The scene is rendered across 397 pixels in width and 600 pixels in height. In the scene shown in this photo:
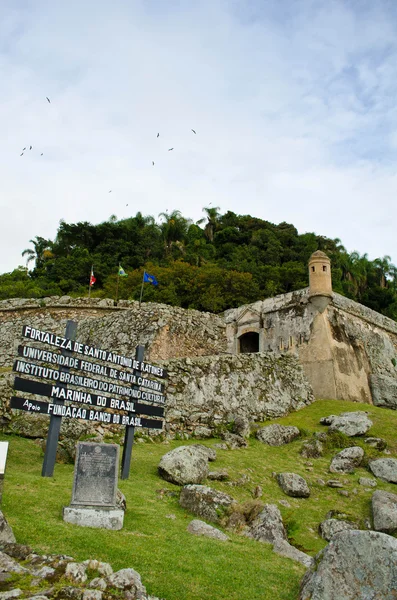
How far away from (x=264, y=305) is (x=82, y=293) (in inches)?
653

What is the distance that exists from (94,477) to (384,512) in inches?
223

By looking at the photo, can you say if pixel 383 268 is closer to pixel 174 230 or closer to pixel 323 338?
pixel 174 230

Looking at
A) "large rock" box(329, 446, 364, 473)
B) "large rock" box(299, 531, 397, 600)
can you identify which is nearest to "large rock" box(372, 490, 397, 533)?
"large rock" box(329, 446, 364, 473)

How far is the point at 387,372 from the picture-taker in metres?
24.0

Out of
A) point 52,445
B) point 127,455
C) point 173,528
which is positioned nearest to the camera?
point 173,528

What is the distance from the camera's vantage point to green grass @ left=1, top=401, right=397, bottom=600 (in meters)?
5.43

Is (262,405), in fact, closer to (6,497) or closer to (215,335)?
(215,335)

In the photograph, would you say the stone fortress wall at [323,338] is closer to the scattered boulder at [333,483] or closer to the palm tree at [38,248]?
the scattered boulder at [333,483]

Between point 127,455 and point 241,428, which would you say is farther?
point 241,428

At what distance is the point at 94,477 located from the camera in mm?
7090

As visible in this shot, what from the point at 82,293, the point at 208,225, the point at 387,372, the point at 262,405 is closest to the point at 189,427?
the point at 262,405

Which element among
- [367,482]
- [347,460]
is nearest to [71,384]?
[367,482]

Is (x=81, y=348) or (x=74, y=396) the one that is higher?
(x=81, y=348)

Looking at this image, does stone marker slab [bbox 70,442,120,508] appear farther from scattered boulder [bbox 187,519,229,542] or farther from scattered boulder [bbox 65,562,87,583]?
scattered boulder [bbox 65,562,87,583]
